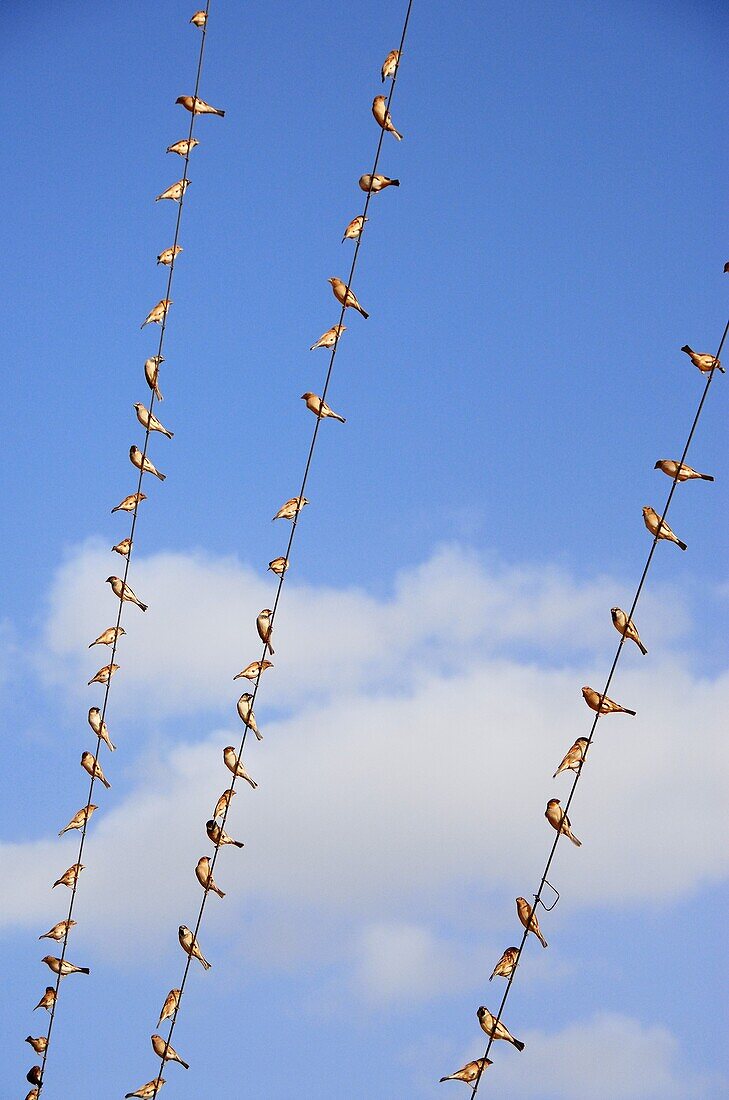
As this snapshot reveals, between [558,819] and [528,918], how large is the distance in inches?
32.0

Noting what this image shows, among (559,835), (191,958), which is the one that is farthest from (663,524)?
(191,958)

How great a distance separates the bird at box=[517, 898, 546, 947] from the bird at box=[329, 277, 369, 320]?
3.99 m

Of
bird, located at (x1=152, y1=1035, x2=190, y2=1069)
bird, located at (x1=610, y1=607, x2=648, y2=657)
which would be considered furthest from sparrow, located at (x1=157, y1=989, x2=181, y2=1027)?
bird, located at (x1=610, y1=607, x2=648, y2=657)

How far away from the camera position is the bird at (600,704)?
33.2 ft

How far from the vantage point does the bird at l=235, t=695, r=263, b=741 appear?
1148cm

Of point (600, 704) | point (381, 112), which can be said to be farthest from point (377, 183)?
point (600, 704)

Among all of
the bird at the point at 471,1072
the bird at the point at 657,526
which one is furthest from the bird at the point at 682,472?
the bird at the point at 471,1072

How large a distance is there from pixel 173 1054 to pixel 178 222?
19.8ft

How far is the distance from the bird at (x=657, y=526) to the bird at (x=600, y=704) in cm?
101

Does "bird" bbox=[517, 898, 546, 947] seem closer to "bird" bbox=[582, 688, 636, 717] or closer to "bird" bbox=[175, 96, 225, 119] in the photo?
"bird" bbox=[582, 688, 636, 717]

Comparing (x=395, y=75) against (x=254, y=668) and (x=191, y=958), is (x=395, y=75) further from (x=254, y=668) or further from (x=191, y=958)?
(x=191, y=958)

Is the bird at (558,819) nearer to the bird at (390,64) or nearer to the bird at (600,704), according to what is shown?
the bird at (600,704)

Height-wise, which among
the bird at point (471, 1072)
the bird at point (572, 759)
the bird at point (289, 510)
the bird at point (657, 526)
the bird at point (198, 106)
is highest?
the bird at point (198, 106)

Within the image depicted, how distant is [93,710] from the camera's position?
1311 centimetres
